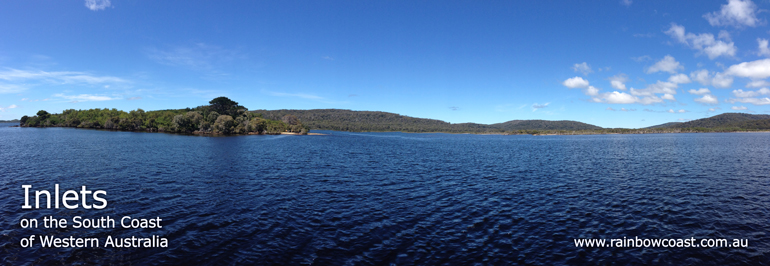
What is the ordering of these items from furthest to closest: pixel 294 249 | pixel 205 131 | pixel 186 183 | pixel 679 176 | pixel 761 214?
pixel 205 131
pixel 679 176
pixel 186 183
pixel 761 214
pixel 294 249

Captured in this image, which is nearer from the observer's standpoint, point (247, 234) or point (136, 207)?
point (247, 234)

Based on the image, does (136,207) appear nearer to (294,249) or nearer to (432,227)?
(294,249)

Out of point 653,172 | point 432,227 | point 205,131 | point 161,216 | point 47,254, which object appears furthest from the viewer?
point 205,131

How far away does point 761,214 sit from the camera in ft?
82.9

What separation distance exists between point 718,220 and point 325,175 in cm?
3966

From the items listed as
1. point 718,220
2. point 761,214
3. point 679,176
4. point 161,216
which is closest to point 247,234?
point 161,216

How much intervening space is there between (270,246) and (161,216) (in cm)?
1157

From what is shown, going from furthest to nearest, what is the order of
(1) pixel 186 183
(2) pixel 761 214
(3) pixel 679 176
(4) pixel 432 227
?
1. (3) pixel 679 176
2. (1) pixel 186 183
3. (2) pixel 761 214
4. (4) pixel 432 227

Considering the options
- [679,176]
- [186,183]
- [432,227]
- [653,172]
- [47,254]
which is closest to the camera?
[47,254]

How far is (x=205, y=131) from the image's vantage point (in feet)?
616

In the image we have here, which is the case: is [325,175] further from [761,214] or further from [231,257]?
[761,214]

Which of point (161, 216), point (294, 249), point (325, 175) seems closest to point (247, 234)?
point (294, 249)

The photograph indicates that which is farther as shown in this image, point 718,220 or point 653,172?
point 653,172

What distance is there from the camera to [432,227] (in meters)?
21.8
